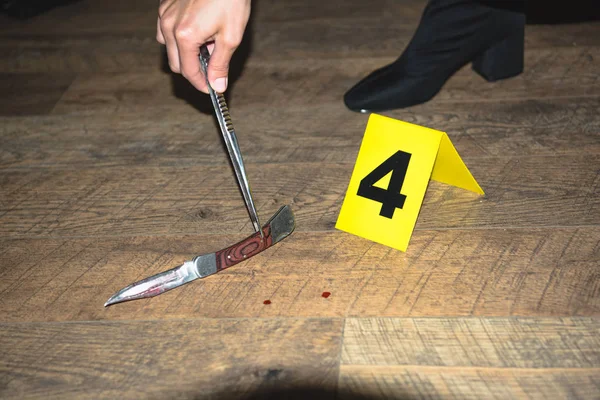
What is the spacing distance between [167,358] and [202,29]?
0.50 metres

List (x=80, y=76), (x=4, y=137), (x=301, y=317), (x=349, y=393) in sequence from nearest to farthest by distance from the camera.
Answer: (x=349, y=393)
(x=301, y=317)
(x=4, y=137)
(x=80, y=76)

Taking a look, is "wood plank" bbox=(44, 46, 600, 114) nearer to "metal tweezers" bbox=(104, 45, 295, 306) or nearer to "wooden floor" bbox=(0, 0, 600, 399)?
"wooden floor" bbox=(0, 0, 600, 399)

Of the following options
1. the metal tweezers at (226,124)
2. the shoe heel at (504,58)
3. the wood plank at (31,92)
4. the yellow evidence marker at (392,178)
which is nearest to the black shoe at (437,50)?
the shoe heel at (504,58)

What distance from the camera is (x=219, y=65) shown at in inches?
41.0

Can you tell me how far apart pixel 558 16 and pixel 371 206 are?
3.68 feet

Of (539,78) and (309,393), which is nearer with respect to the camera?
(309,393)

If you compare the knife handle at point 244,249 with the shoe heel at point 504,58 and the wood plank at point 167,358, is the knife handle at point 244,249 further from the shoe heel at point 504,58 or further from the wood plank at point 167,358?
the shoe heel at point 504,58

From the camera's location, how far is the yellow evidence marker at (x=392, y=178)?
3.63 ft

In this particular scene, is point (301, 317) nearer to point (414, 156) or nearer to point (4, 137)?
point (414, 156)

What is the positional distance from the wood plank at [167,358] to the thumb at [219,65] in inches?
15.1

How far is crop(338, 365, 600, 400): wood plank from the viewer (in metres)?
0.88

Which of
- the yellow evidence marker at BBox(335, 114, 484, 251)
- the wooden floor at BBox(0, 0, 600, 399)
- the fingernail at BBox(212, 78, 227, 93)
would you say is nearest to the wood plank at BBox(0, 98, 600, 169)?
the wooden floor at BBox(0, 0, 600, 399)

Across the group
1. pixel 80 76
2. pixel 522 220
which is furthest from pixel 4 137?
pixel 522 220

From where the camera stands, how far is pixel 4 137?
1597 mm
